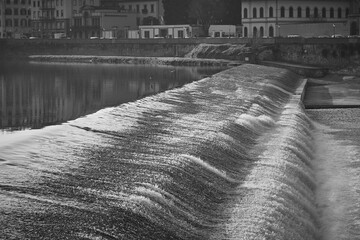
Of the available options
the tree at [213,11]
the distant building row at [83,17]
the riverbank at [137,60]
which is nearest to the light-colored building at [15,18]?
the distant building row at [83,17]

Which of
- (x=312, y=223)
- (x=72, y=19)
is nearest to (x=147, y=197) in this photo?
(x=312, y=223)

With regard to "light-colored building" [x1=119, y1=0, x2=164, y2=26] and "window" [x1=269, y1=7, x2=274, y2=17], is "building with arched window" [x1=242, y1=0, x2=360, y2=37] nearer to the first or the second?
"window" [x1=269, y1=7, x2=274, y2=17]

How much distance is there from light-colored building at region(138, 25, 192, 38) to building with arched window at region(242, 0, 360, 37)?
13.5m

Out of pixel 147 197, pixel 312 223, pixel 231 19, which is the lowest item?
pixel 312 223

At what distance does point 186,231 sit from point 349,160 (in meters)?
13.1

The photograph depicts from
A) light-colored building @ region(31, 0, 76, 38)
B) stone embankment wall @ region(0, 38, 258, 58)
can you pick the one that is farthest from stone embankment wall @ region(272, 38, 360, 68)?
light-colored building @ region(31, 0, 76, 38)

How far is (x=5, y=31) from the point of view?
139500 mm

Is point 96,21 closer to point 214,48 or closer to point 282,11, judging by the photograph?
point 214,48

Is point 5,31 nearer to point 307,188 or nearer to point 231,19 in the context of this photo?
point 231,19

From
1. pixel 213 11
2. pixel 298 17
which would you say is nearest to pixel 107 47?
pixel 213 11

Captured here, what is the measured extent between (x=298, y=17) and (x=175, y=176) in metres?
82.7

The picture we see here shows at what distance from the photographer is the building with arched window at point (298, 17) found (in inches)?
3789

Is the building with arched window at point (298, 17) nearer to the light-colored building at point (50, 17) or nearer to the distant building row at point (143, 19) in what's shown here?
the distant building row at point (143, 19)

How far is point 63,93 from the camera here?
165ft
